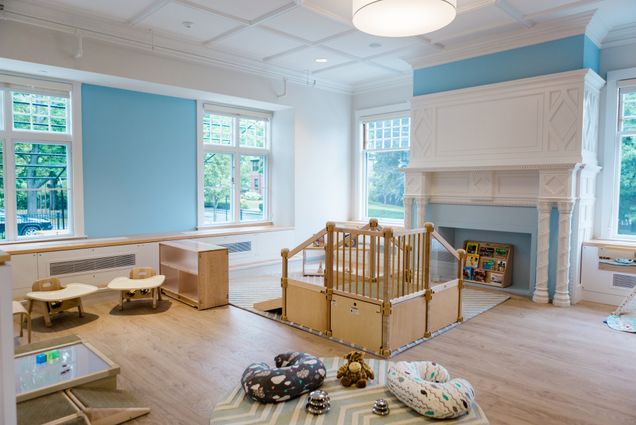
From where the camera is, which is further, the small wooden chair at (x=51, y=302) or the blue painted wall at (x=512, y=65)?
the blue painted wall at (x=512, y=65)

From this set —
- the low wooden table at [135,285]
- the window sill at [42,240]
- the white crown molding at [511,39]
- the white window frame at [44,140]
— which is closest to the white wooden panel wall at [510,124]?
the white crown molding at [511,39]

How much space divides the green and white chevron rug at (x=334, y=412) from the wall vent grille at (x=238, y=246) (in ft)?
12.1

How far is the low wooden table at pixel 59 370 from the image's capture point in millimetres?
2649

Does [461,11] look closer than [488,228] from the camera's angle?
Yes

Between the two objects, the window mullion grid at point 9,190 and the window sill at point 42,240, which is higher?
the window mullion grid at point 9,190

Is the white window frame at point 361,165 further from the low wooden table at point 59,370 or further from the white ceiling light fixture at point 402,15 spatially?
the low wooden table at point 59,370

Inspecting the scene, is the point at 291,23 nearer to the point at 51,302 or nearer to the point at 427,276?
the point at 427,276

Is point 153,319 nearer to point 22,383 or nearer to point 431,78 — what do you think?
point 22,383

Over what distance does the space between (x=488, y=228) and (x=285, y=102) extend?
3.56 meters

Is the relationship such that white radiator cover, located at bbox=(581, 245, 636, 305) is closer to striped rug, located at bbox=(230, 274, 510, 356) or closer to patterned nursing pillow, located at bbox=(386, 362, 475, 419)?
striped rug, located at bbox=(230, 274, 510, 356)

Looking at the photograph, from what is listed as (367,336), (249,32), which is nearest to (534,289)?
(367,336)

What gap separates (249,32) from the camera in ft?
17.3

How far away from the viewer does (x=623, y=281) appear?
5.00 meters

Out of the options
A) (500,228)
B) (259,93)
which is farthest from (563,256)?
(259,93)
